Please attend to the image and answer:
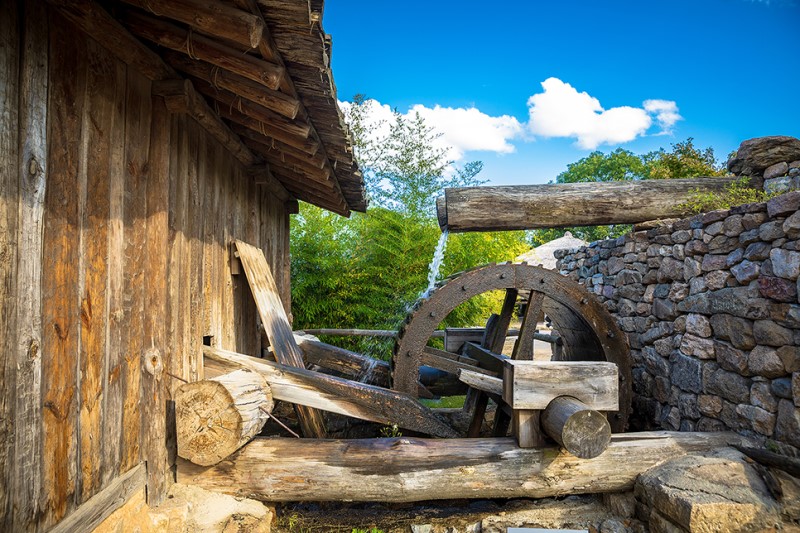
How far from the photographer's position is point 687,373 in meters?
3.37

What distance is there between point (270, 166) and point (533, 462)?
3146 mm

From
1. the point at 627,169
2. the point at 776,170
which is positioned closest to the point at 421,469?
the point at 776,170

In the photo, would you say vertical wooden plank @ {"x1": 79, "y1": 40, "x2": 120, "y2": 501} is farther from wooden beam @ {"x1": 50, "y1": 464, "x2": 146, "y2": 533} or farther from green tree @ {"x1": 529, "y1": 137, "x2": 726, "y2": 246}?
green tree @ {"x1": 529, "y1": 137, "x2": 726, "y2": 246}

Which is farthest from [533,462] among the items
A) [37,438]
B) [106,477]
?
[37,438]

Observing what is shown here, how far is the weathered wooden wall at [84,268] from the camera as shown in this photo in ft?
4.09

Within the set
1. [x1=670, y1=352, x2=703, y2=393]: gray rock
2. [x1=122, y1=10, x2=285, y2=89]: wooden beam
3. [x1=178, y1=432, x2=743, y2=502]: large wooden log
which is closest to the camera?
[x1=122, y1=10, x2=285, y2=89]: wooden beam

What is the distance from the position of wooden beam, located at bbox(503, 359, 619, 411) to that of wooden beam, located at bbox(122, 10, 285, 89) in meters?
2.09

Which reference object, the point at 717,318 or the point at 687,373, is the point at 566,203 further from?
the point at 687,373

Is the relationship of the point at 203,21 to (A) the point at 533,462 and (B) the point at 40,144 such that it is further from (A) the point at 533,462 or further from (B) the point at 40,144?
(A) the point at 533,462

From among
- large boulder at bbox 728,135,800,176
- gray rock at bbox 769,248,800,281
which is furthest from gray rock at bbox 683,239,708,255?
large boulder at bbox 728,135,800,176

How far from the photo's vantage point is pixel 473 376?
132 inches

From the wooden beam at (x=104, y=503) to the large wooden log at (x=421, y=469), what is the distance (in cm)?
50

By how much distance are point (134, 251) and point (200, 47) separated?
92 cm

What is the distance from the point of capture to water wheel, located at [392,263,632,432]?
3.55 metres
